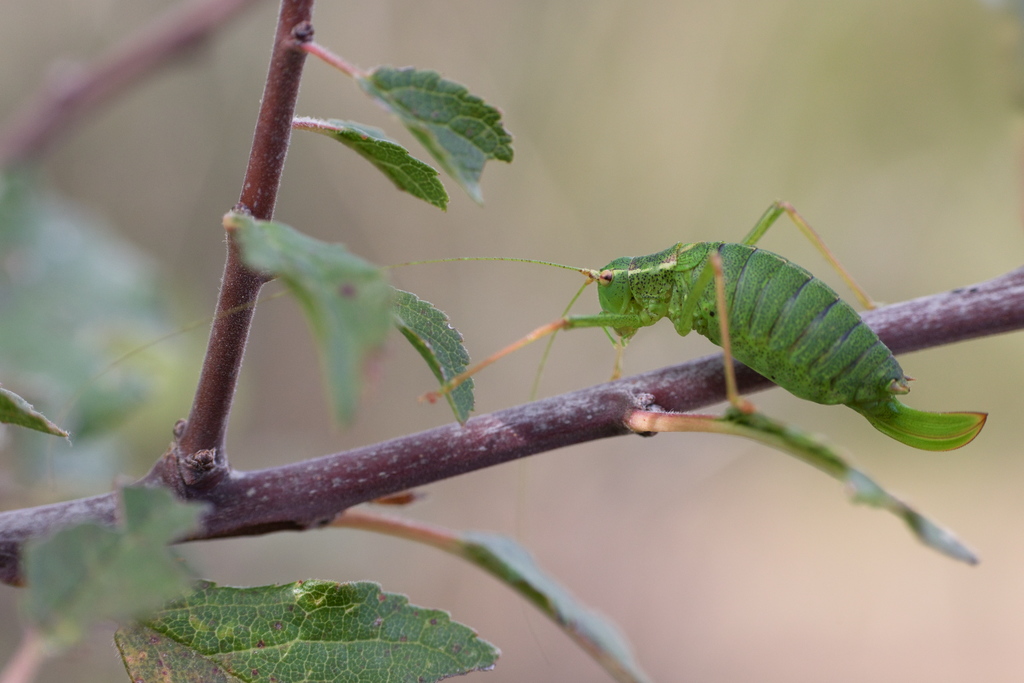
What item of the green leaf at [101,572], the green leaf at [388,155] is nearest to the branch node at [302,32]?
the green leaf at [388,155]

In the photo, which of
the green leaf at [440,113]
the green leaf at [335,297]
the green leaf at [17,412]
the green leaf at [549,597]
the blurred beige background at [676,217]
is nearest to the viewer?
the green leaf at [335,297]

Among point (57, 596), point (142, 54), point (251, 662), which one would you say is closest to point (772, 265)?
point (251, 662)

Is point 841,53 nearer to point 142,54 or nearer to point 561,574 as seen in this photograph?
point 561,574

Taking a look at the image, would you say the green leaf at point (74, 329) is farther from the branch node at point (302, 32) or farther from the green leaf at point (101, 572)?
the branch node at point (302, 32)

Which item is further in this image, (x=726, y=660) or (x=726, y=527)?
(x=726, y=527)

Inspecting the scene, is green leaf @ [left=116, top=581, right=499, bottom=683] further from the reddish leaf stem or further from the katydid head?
the katydid head

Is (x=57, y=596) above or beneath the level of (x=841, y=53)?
beneath

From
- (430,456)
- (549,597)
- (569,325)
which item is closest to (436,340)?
(430,456)
